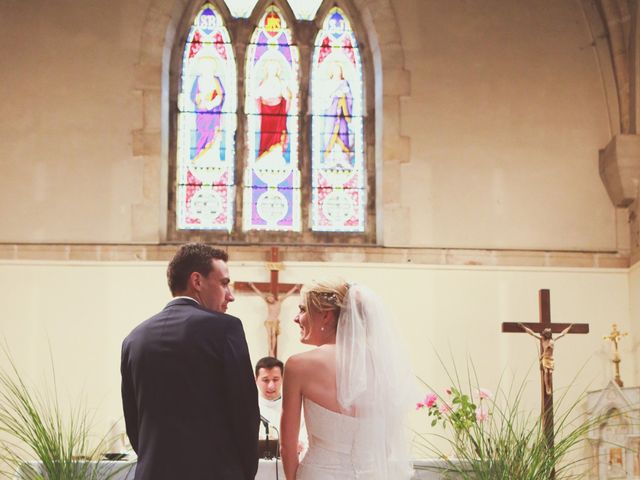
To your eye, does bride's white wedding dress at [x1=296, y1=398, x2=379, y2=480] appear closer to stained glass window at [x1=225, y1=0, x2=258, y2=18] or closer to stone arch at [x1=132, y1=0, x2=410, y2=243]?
stone arch at [x1=132, y1=0, x2=410, y2=243]

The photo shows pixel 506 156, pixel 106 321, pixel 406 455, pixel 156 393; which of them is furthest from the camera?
pixel 506 156

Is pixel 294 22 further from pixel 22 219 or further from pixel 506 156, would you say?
pixel 22 219

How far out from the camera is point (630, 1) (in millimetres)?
10039

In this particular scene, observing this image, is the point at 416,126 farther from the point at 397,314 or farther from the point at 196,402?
the point at 196,402

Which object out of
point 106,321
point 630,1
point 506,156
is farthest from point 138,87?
point 630,1

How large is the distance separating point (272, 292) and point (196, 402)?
5.53m

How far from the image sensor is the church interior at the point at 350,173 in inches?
371

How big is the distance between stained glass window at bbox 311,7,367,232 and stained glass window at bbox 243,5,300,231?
0.66 ft

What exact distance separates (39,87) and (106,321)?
2295 millimetres

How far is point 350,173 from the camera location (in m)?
10.3

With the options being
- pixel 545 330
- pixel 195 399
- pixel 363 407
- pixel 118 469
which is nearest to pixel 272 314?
pixel 545 330

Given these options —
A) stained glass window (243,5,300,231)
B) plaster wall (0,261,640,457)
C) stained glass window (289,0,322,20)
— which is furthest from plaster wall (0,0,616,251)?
stained glass window (243,5,300,231)

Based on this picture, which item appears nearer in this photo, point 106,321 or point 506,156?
point 106,321

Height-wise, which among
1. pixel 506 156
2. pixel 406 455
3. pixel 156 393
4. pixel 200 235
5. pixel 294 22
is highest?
pixel 294 22
